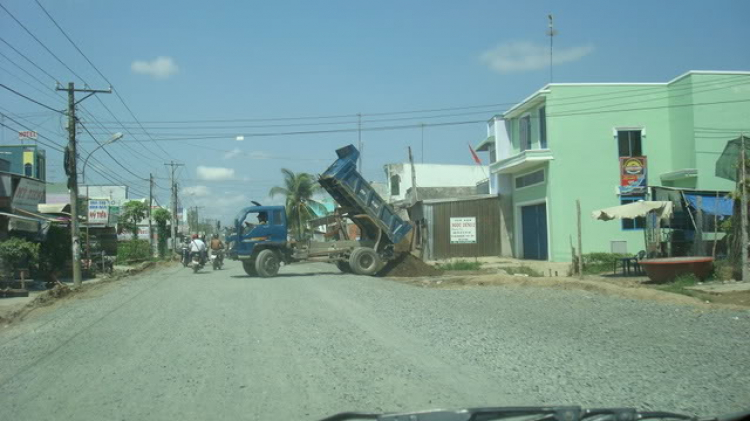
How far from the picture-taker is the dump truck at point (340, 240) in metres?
23.2

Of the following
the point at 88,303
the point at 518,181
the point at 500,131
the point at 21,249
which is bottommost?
the point at 88,303

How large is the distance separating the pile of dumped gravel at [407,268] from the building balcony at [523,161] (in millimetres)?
7050

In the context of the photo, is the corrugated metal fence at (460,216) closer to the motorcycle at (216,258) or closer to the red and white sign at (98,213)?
the motorcycle at (216,258)

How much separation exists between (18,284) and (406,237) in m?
13.6

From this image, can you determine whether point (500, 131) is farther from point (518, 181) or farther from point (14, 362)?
point (14, 362)

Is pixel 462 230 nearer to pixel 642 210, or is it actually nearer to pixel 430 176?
pixel 642 210

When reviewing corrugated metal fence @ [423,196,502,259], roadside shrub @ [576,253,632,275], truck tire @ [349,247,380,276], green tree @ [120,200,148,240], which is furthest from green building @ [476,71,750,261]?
green tree @ [120,200,148,240]

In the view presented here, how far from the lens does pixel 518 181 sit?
31562 millimetres

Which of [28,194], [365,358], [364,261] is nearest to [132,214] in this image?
[28,194]

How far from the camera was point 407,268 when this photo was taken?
24172 mm

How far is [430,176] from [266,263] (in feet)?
111

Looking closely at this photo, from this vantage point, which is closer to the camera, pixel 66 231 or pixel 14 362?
pixel 14 362

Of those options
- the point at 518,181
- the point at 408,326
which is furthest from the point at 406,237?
the point at 408,326

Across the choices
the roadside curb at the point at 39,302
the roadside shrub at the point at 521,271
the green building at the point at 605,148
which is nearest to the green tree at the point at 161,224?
the roadside curb at the point at 39,302
